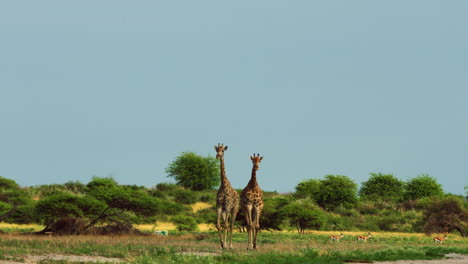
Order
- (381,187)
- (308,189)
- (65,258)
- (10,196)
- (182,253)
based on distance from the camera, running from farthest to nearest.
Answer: (381,187)
(308,189)
(10,196)
(182,253)
(65,258)

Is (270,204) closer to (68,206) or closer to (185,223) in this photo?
(185,223)

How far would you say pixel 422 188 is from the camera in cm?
7606

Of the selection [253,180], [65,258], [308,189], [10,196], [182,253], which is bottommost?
[65,258]

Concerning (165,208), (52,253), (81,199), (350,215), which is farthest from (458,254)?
(350,215)

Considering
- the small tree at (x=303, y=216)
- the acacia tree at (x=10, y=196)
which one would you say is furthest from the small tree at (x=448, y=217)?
the acacia tree at (x=10, y=196)

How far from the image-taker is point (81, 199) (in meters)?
39.2

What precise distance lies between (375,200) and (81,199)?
4441 cm

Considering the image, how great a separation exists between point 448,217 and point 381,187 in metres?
34.6

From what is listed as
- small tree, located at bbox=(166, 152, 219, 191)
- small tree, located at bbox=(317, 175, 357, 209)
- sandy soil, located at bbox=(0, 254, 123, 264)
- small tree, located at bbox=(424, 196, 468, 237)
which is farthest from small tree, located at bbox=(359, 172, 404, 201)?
sandy soil, located at bbox=(0, 254, 123, 264)

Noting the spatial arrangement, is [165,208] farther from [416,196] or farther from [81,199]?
[416,196]

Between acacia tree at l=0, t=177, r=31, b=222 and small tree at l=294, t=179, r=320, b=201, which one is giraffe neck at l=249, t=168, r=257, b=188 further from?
small tree at l=294, t=179, r=320, b=201

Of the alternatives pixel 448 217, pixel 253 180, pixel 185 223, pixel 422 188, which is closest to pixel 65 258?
pixel 253 180

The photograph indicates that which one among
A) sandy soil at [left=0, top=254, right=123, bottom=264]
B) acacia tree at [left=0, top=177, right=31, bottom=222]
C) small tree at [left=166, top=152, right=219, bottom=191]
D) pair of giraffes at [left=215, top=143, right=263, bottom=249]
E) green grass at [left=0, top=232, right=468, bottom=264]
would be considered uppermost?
small tree at [left=166, top=152, right=219, bottom=191]

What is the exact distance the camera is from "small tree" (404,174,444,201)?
75625 millimetres
